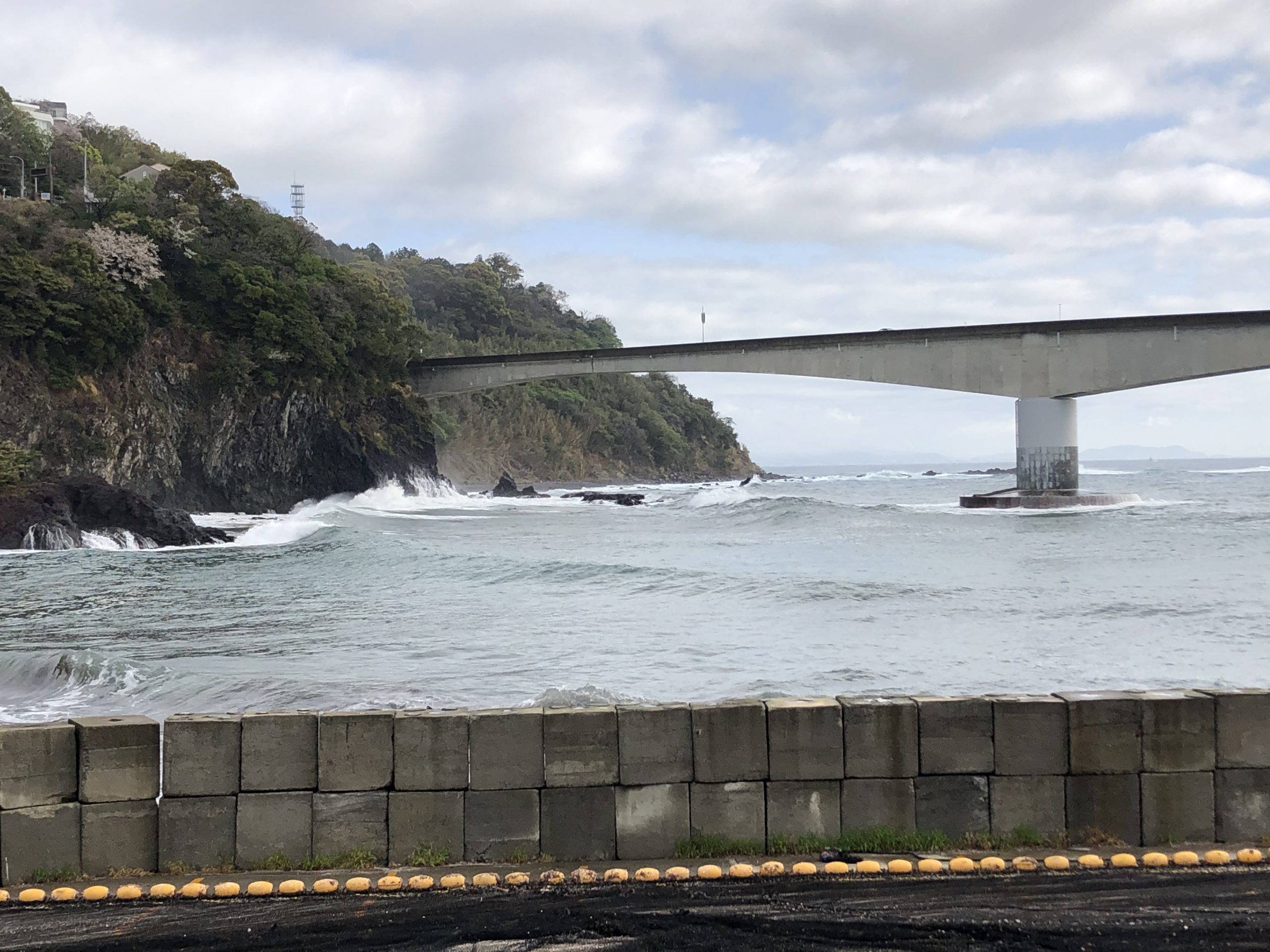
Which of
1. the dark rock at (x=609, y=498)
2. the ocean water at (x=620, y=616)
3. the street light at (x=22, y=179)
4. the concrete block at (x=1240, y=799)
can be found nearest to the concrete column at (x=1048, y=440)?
the ocean water at (x=620, y=616)

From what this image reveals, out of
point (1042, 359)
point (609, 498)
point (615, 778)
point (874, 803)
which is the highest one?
point (1042, 359)

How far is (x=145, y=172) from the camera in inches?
2714

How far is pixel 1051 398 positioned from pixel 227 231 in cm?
3858

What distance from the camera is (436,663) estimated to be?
1305cm

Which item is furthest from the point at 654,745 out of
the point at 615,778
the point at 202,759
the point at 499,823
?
the point at 202,759

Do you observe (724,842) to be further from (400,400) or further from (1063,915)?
(400,400)

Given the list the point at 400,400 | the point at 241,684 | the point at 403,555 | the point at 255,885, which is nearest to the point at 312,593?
the point at 403,555

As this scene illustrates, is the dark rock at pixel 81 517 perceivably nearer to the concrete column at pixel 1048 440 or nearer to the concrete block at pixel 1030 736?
the concrete block at pixel 1030 736

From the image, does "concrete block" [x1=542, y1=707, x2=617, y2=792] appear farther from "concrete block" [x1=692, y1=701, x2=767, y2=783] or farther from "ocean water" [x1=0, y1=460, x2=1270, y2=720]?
"ocean water" [x1=0, y1=460, x2=1270, y2=720]

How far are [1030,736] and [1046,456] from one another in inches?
1734

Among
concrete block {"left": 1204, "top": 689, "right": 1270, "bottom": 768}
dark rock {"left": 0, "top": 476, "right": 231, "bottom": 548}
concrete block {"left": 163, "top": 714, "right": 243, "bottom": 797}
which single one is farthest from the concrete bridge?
concrete block {"left": 163, "top": 714, "right": 243, "bottom": 797}

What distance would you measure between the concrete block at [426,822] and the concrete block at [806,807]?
1.59 meters

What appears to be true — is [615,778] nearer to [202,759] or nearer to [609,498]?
[202,759]

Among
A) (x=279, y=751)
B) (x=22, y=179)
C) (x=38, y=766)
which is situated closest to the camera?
(x=38, y=766)
